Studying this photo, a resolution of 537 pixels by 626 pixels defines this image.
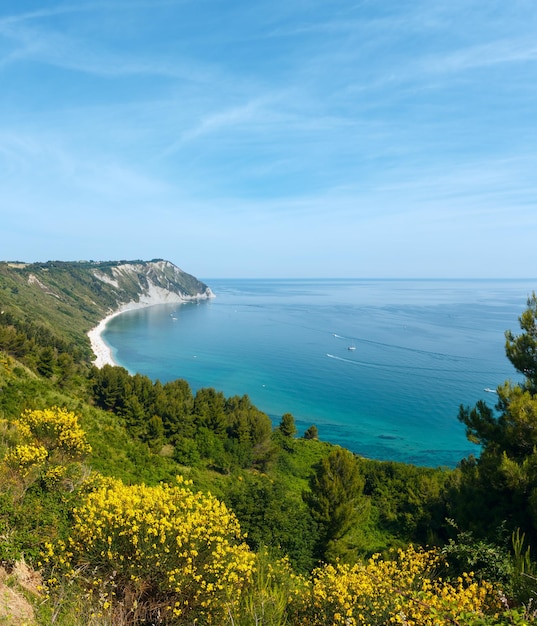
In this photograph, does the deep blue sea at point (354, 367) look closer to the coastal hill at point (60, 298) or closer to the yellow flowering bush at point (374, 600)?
the coastal hill at point (60, 298)

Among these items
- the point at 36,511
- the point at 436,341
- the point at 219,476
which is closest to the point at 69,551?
the point at 36,511

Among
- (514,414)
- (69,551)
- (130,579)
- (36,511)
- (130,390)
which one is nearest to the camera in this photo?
(130,579)

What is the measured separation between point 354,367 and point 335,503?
6973cm

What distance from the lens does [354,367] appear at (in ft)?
285

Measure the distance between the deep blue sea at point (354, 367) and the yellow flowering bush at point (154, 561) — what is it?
4776 centimetres

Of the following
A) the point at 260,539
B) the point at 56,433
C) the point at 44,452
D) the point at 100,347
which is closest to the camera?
the point at 44,452

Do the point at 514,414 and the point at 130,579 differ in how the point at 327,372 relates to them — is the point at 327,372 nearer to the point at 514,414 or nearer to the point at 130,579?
the point at 514,414

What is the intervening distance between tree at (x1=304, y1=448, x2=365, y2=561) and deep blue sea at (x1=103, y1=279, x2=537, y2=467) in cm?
3389

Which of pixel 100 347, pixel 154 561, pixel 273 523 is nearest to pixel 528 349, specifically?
pixel 273 523

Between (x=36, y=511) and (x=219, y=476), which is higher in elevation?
(x=36, y=511)

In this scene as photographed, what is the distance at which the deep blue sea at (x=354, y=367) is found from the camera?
58406 millimetres

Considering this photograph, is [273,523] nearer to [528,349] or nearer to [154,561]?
[154,561]

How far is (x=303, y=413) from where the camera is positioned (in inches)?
2559

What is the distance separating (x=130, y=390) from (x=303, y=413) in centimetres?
3164
